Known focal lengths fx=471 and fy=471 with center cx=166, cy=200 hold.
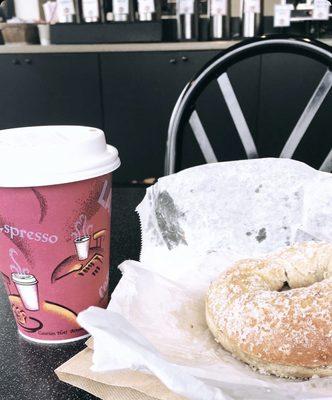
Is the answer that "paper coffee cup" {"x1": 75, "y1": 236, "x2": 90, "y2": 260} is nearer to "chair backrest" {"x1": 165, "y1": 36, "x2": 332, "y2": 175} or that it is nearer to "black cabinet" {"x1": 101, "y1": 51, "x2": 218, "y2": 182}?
"chair backrest" {"x1": 165, "y1": 36, "x2": 332, "y2": 175}

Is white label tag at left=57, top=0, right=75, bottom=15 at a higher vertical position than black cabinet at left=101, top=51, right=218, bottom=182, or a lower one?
higher

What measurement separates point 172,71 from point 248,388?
2321 millimetres

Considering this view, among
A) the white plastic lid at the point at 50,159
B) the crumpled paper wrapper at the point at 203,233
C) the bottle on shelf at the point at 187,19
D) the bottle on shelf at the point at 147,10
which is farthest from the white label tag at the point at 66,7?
the white plastic lid at the point at 50,159

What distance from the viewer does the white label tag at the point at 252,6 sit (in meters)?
2.46

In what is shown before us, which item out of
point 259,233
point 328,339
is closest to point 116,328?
point 328,339

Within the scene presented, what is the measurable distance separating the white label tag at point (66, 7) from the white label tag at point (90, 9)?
0.08 meters

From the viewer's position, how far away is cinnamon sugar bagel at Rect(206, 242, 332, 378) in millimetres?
444

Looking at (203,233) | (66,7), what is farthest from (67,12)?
(203,233)

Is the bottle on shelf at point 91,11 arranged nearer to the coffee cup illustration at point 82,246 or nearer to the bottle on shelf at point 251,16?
the bottle on shelf at point 251,16

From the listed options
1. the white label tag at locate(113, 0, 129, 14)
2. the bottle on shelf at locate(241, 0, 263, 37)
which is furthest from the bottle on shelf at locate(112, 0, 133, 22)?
the bottle on shelf at locate(241, 0, 263, 37)

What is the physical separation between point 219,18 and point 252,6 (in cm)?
18

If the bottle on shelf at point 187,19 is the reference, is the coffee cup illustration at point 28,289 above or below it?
below

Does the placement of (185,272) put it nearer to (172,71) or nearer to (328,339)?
(328,339)

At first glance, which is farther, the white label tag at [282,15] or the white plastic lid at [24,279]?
the white label tag at [282,15]
